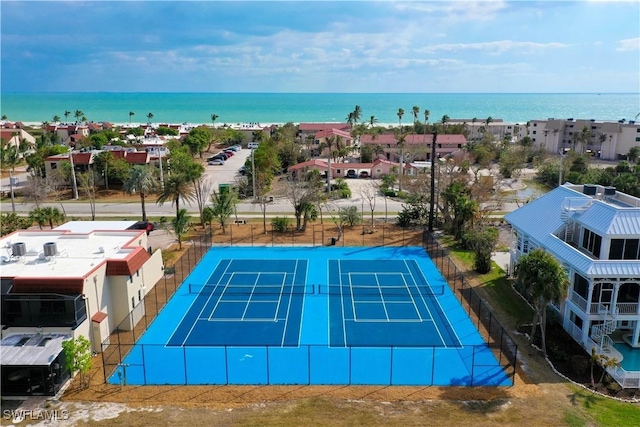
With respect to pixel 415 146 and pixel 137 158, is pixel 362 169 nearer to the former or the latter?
pixel 415 146

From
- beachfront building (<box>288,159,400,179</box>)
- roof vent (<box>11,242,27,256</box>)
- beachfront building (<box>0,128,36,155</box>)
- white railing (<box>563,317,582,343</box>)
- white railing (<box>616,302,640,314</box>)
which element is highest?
beachfront building (<box>0,128,36,155</box>)

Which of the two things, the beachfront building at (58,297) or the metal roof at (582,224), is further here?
the metal roof at (582,224)

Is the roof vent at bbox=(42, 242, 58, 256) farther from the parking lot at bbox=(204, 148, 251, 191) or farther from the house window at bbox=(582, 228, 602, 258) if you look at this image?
the parking lot at bbox=(204, 148, 251, 191)

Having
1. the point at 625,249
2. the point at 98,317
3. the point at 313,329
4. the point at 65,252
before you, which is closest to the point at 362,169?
the point at 313,329

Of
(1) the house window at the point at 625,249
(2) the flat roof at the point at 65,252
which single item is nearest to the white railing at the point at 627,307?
(1) the house window at the point at 625,249

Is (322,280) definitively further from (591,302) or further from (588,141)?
(588,141)

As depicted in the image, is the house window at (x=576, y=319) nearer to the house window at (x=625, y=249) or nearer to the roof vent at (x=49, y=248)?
the house window at (x=625, y=249)

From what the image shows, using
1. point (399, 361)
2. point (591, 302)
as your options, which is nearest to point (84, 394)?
point (399, 361)

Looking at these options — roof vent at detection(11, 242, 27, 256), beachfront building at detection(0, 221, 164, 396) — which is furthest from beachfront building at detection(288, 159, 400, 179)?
roof vent at detection(11, 242, 27, 256)
